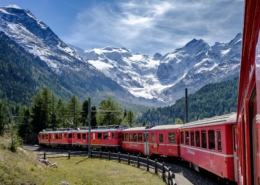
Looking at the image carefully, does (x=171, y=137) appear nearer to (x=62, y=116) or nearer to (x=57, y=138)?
(x=57, y=138)

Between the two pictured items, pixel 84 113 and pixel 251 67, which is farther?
pixel 84 113

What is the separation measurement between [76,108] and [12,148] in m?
56.5

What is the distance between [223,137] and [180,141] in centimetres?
1203

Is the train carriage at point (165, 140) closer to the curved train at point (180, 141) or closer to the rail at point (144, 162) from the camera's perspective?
the curved train at point (180, 141)

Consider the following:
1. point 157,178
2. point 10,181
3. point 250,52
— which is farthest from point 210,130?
point 250,52

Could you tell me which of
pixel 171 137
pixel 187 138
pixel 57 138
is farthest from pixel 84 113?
pixel 187 138

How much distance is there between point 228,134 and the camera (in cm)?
1142

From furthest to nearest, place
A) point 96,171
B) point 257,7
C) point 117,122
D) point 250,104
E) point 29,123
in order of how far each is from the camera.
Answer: point 29,123, point 117,122, point 96,171, point 250,104, point 257,7

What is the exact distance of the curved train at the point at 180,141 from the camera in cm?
1154

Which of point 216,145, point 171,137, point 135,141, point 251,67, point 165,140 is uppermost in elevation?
point 251,67

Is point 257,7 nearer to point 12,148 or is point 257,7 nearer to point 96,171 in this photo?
point 96,171

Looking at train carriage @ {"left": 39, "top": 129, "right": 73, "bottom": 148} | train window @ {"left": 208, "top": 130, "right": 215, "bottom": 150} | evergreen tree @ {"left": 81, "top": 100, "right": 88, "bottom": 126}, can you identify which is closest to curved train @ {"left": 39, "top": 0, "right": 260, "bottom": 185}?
train window @ {"left": 208, "top": 130, "right": 215, "bottom": 150}

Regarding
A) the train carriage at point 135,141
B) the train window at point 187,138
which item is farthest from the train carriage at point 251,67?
the train carriage at point 135,141

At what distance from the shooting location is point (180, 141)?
23.7 meters
